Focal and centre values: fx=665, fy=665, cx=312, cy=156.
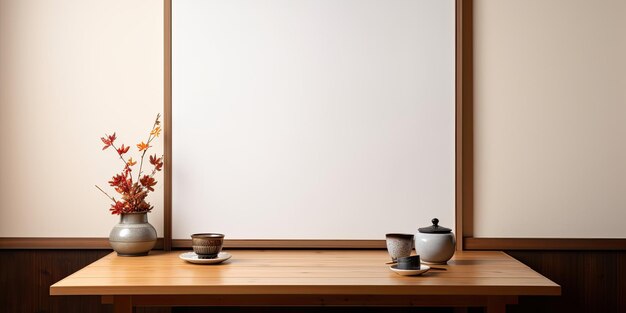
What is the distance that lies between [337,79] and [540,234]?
3.40 feet

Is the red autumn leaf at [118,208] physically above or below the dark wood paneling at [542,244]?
above

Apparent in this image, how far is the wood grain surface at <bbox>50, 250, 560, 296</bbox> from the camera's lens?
203 centimetres

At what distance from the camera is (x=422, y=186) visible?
8.84ft

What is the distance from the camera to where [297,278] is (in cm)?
213

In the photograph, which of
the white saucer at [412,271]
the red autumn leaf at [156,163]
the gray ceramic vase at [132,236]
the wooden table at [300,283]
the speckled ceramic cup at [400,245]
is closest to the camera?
the wooden table at [300,283]

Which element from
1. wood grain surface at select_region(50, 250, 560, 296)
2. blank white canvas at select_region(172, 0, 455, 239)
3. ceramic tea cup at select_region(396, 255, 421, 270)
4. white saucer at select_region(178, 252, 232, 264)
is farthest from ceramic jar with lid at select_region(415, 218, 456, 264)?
white saucer at select_region(178, 252, 232, 264)

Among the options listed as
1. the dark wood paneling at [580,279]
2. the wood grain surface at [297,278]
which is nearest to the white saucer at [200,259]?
the wood grain surface at [297,278]

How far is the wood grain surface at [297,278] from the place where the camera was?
203 cm

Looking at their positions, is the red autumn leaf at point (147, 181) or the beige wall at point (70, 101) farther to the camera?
the beige wall at point (70, 101)

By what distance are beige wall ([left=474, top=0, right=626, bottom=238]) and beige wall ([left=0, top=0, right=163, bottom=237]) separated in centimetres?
140

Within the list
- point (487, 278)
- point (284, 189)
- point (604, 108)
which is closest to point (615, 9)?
point (604, 108)

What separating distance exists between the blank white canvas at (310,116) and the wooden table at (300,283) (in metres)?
0.26

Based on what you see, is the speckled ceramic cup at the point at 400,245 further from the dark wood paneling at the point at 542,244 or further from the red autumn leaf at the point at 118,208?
the red autumn leaf at the point at 118,208

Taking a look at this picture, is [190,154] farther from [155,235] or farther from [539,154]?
[539,154]
